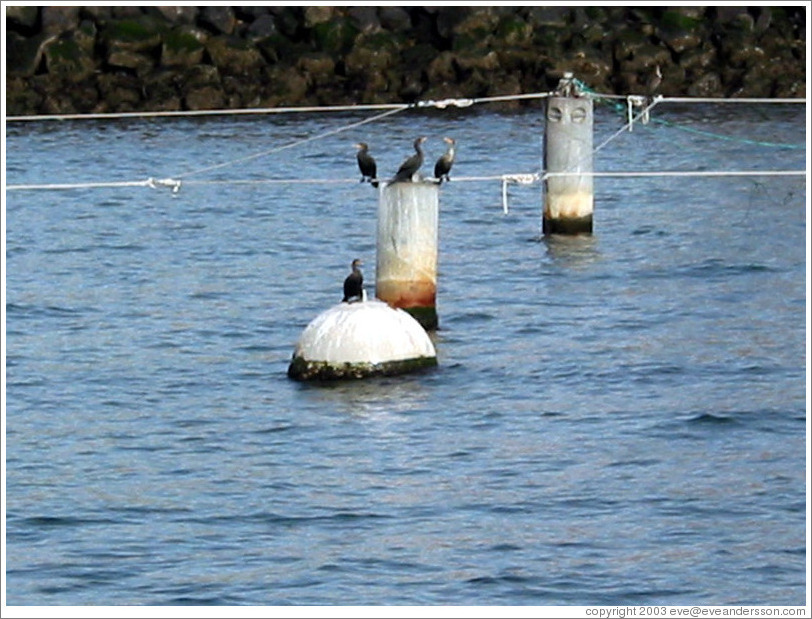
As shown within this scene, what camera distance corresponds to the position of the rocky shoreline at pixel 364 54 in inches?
1599

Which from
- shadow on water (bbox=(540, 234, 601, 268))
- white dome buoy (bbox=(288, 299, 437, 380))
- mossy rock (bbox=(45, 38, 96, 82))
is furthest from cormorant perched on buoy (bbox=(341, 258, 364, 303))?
mossy rock (bbox=(45, 38, 96, 82))

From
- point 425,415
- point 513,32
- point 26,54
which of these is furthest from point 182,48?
point 425,415

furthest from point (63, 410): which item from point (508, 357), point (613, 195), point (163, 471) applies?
point (613, 195)

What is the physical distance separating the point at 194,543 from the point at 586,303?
966 cm

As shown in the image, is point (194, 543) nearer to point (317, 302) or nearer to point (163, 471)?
point (163, 471)

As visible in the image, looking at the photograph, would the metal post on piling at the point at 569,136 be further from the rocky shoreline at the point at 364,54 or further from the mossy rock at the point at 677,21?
the mossy rock at the point at 677,21

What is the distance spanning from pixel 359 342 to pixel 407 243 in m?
1.94

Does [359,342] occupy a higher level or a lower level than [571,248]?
lower

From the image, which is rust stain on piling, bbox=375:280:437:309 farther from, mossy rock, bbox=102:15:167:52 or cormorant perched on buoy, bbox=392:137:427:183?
mossy rock, bbox=102:15:167:52

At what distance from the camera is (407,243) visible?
20.5 meters

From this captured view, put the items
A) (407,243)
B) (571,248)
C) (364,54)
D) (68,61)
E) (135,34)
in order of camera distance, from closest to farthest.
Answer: (407,243), (571,248), (68,61), (135,34), (364,54)

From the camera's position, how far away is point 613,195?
3331cm

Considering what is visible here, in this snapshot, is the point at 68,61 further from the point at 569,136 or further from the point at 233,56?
the point at 569,136

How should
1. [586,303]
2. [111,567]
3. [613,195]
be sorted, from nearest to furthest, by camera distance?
1. [111,567]
2. [586,303]
3. [613,195]
